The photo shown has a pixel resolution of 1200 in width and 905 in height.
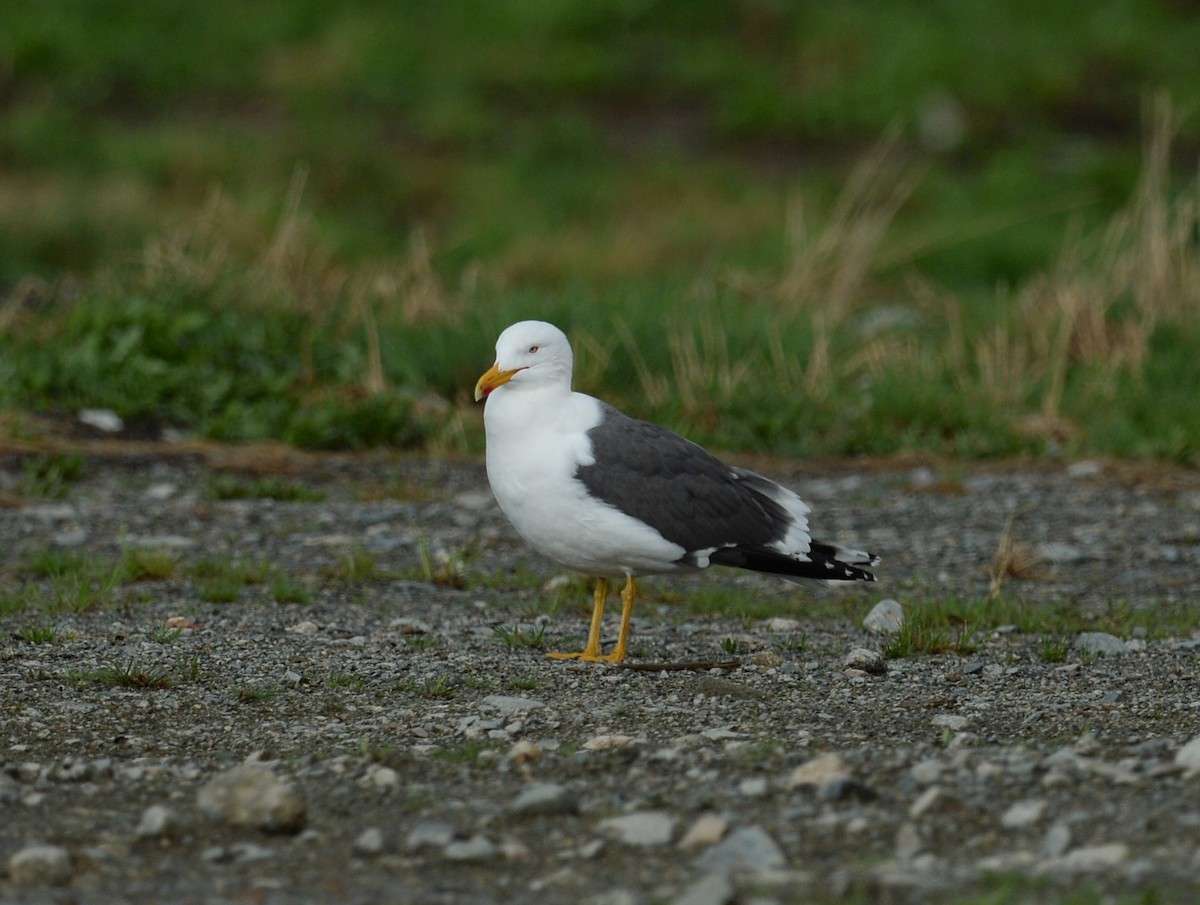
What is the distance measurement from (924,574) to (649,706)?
2.63m

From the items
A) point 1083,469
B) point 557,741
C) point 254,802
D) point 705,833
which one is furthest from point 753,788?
point 1083,469

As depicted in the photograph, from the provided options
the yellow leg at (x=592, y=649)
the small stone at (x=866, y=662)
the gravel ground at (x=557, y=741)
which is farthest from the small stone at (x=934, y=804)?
the yellow leg at (x=592, y=649)

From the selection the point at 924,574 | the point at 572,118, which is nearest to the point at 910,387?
the point at 924,574

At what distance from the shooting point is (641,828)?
3.54m

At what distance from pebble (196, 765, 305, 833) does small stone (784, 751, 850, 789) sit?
109cm

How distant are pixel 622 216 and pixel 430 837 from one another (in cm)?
1295

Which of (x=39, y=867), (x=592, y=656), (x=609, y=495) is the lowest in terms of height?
(x=39, y=867)

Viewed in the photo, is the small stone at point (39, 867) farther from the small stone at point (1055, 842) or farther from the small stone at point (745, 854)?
the small stone at point (1055, 842)

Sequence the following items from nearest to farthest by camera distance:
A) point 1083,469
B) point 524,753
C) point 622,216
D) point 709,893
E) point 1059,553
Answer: point 709,893
point 524,753
point 1059,553
point 1083,469
point 622,216

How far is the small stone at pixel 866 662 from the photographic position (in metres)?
5.11

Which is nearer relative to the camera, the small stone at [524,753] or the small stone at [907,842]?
the small stone at [907,842]

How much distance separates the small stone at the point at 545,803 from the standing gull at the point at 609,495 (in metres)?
1.43

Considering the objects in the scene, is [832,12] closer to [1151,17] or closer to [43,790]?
[1151,17]

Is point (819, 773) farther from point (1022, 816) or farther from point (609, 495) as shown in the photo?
point (609, 495)
